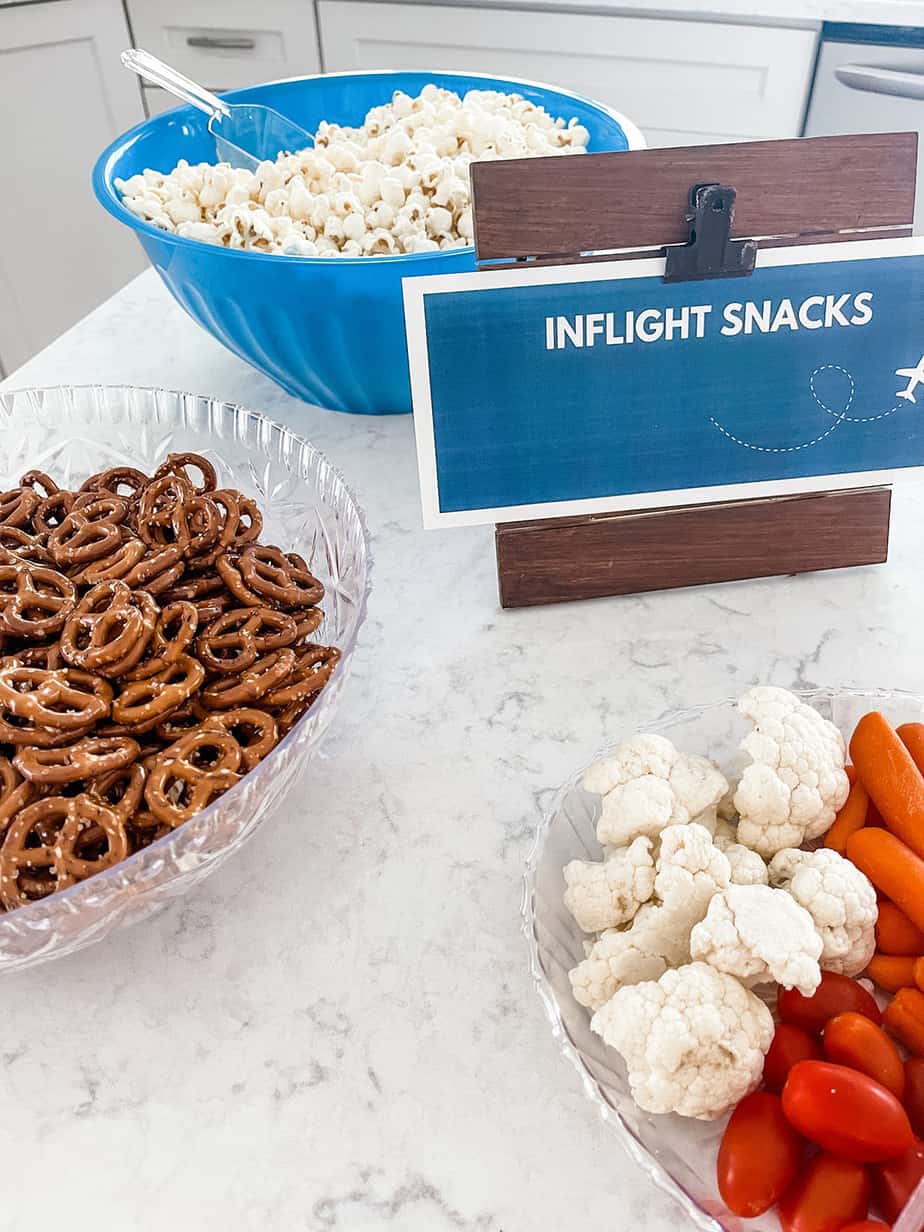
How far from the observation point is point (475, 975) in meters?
0.69

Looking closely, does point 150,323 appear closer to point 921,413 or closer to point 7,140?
point 921,413

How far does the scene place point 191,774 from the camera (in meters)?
0.66

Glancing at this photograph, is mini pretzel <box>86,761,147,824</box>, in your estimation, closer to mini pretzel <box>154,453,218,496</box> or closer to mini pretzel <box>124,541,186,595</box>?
mini pretzel <box>124,541,186,595</box>

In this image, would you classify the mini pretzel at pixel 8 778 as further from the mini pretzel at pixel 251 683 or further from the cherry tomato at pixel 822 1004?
the cherry tomato at pixel 822 1004

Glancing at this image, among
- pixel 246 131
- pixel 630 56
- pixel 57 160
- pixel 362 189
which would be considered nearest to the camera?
pixel 362 189

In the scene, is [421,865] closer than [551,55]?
Yes

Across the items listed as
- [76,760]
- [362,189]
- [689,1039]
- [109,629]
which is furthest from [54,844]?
[362,189]

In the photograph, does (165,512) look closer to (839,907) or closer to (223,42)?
(839,907)

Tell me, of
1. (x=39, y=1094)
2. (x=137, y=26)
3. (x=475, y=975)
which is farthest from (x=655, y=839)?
(x=137, y=26)

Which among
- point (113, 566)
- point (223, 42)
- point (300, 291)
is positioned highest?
point (223, 42)

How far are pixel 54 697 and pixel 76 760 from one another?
0.18 feet

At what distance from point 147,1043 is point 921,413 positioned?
31.9 inches

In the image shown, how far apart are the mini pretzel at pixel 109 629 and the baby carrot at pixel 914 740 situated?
0.54 metres

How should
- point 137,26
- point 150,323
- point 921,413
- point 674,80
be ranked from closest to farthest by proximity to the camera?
point 921,413, point 150,323, point 674,80, point 137,26
